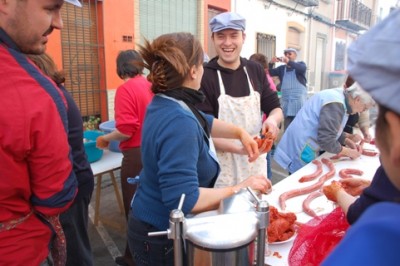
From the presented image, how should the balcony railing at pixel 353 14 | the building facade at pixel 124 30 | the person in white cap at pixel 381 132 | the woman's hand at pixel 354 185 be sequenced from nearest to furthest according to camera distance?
1. the person in white cap at pixel 381 132
2. the woman's hand at pixel 354 185
3. the building facade at pixel 124 30
4. the balcony railing at pixel 353 14

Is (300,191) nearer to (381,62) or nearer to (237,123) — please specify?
(237,123)

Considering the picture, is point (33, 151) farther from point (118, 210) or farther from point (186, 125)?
point (118, 210)

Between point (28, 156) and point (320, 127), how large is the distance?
2310 millimetres

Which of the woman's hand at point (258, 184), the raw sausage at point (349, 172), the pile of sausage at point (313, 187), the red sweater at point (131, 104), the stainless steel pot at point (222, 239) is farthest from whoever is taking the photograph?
the red sweater at point (131, 104)

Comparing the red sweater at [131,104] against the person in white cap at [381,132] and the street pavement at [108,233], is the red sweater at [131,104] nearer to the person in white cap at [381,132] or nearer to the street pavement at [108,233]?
the street pavement at [108,233]

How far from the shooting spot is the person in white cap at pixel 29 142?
1.25m

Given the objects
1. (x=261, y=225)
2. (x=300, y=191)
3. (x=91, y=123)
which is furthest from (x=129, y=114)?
(x=91, y=123)

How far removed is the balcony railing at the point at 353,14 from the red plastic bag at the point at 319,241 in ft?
65.0

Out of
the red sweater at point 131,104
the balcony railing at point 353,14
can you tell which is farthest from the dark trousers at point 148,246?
the balcony railing at point 353,14

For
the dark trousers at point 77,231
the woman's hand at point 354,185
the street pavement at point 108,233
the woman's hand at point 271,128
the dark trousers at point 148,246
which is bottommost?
the street pavement at point 108,233

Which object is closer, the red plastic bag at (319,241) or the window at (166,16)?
the red plastic bag at (319,241)

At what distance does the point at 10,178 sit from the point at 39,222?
0.27 meters

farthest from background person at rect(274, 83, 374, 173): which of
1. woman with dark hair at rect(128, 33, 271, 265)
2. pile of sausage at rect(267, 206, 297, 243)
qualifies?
woman with dark hair at rect(128, 33, 271, 265)

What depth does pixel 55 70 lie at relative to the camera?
7.38ft
